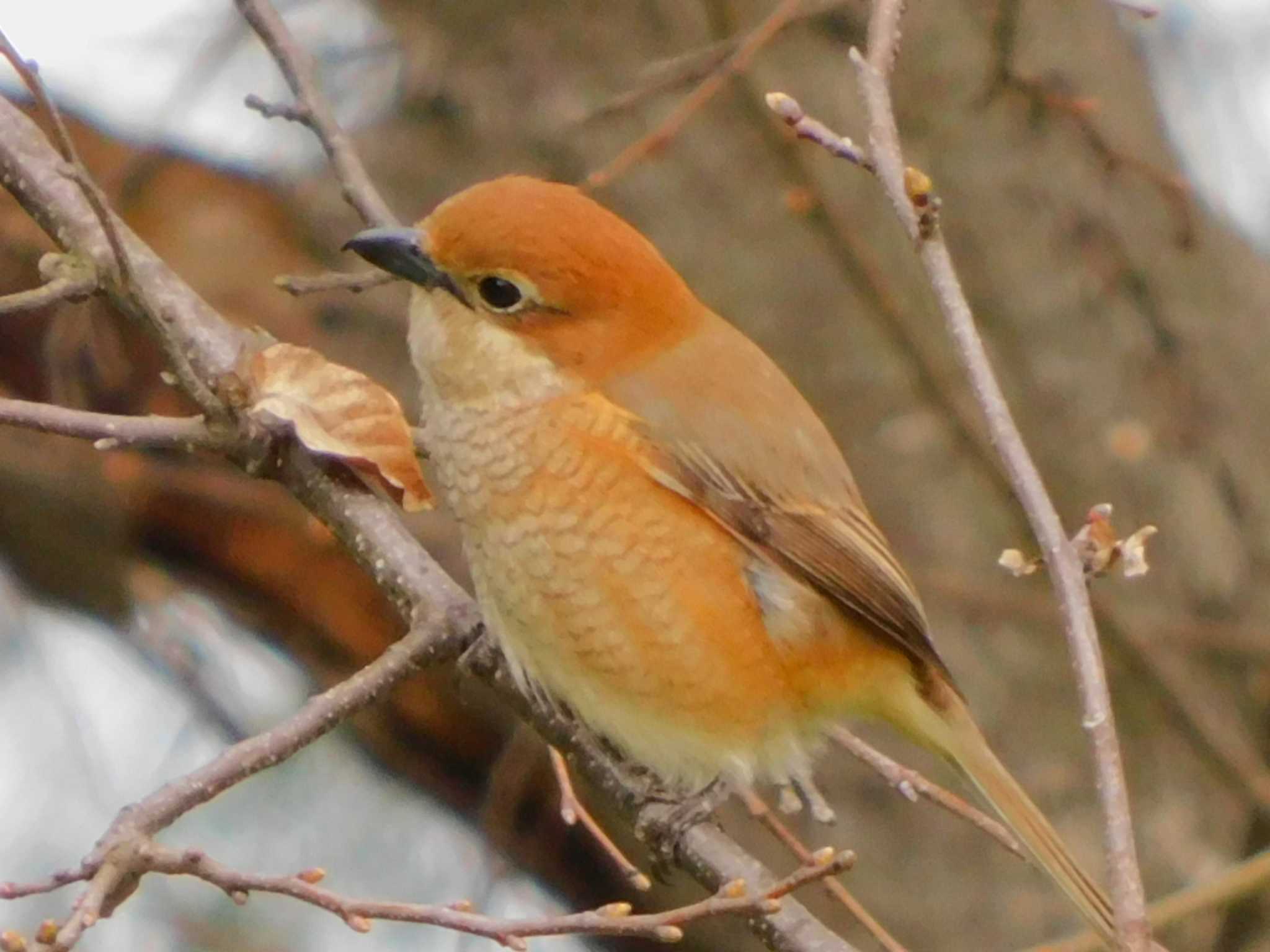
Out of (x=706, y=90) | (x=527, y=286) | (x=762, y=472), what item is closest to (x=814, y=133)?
(x=527, y=286)

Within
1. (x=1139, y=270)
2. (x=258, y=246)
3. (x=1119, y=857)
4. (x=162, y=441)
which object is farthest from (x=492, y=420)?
(x=1139, y=270)

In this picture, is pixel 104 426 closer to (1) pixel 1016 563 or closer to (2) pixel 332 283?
(2) pixel 332 283

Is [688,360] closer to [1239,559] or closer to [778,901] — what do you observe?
[778,901]

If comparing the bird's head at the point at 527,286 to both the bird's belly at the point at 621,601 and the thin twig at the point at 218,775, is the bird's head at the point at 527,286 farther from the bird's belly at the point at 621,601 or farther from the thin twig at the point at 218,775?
the thin twig at the point at 218,775

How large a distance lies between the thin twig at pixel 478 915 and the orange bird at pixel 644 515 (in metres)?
0.78

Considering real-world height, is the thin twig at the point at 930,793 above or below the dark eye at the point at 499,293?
below

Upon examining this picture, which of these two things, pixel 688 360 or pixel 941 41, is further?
pixel 941 41

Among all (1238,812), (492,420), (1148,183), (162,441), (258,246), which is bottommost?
(162,441)

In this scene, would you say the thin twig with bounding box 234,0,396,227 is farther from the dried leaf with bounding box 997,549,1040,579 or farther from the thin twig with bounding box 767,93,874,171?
the dried leaf with bounding box 997,549,1040,579

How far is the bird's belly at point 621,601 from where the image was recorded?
300 centimetres

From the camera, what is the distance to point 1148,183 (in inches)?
202

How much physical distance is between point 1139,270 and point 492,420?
106 inches

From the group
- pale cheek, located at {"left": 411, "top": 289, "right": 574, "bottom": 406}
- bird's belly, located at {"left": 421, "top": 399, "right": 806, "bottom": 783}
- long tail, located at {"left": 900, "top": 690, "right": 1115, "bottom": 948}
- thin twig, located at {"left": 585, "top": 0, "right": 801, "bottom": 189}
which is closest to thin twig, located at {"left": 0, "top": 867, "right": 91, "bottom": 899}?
bird's belly, located at {"left": 421, "top": 399, "right": 806, "bottom": 783}

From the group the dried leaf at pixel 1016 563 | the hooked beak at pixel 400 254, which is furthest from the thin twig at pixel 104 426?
the dried leaf at pixel 1016 563
